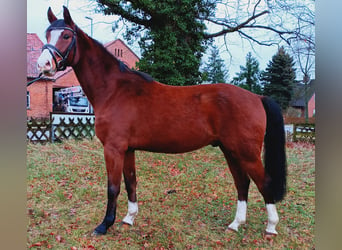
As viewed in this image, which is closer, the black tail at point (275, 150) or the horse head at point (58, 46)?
the horse head at point (58, 46)

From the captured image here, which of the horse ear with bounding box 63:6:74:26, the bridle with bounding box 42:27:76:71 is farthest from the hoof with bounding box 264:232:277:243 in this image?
the horse ear with bounding box 63:6:74:26

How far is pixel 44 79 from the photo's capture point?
226cm

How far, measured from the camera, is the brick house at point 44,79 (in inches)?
84.7

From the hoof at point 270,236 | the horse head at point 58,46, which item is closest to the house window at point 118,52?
the horse head at point 58,46

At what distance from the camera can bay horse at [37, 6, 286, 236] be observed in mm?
2076

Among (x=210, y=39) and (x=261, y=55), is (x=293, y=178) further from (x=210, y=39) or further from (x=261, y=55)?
(x=210, y=39)

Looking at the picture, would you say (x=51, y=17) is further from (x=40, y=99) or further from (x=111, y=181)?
(x=111, y=181)

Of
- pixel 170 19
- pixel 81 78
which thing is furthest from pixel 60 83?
pixel 170 19

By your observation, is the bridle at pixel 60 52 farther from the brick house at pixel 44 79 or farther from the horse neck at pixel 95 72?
the brick house at pixel 44 79

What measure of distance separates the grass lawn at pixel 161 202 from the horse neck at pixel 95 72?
1.85 feet

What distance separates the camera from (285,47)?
101 inches

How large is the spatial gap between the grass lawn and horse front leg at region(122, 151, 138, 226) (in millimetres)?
105

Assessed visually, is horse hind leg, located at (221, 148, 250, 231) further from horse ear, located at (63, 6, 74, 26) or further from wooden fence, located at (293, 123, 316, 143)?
horse ear, located at (63, 6, 74, 26)
